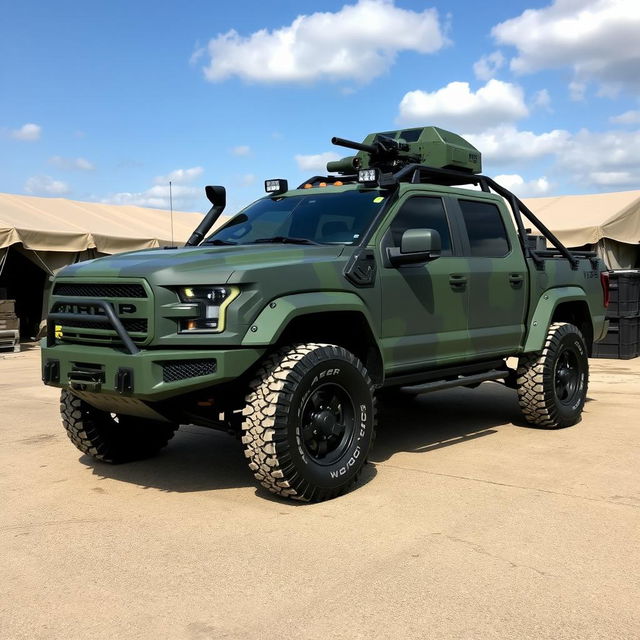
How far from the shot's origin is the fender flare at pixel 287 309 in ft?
13.7

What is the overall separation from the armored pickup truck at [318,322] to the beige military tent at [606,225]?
33.5ft

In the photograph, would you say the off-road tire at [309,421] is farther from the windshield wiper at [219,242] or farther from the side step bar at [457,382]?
the windshield wiper at [219,242]

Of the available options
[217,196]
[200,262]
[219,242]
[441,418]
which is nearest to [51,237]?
[217,196]

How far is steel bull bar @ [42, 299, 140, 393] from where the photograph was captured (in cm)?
413

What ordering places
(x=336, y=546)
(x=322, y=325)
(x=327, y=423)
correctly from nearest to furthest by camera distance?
1. (x=336, y=546)
2. (x=327, y=423)
3. (x=322, y=325)

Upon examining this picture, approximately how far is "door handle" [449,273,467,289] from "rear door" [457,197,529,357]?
0.08m

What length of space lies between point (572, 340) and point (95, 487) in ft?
13.7

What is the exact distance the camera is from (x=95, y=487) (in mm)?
4844

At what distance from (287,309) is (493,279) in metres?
2.29

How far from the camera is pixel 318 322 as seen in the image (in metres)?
4.86

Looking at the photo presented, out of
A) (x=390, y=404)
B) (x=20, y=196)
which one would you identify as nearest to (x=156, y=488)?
(x=390, y=404)

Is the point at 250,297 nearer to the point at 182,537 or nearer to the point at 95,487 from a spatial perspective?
the point at 182,537

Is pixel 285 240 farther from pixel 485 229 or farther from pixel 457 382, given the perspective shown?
pixel 485 229

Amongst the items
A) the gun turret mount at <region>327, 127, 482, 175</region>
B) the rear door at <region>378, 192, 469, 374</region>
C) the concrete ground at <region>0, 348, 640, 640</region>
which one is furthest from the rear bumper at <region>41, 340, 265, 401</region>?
the gun turret mount at <region>327, 127, 482, 175</region>
